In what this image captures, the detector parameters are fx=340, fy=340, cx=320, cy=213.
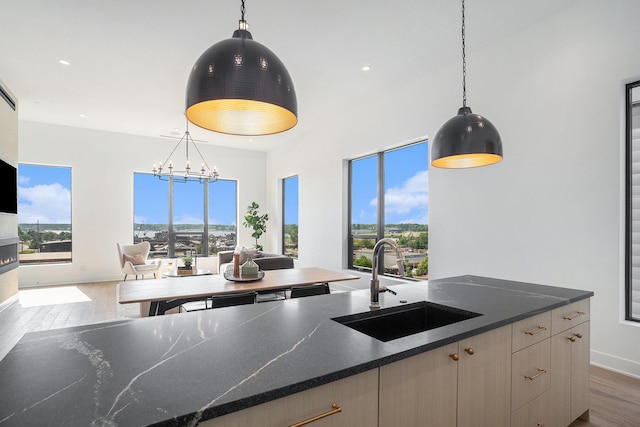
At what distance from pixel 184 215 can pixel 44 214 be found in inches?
102

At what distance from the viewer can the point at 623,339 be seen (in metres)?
2.71

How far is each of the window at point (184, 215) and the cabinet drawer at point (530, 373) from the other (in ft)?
24.8

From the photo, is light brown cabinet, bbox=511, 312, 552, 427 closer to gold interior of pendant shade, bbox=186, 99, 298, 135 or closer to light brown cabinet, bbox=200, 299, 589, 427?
light brown cabinet, bbox=200, 299, 589, 427

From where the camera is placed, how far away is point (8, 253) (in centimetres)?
470

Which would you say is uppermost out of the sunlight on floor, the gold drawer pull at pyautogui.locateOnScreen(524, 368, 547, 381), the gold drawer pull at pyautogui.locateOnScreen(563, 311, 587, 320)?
the gold drawer pull at pyautogui.locateOnScreen(563, 311, 587, 320)

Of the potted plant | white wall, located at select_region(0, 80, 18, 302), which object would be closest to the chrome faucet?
white wall, located at select_region(0, 80, 18, 302)

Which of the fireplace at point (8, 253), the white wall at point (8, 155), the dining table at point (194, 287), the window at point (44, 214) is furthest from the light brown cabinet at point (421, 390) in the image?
the window at point (44, 214)

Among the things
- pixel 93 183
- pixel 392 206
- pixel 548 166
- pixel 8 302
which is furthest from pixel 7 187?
pixel 548 166

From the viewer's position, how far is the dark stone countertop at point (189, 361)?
2.55 feet

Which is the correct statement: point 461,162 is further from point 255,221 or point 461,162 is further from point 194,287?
point 255,221

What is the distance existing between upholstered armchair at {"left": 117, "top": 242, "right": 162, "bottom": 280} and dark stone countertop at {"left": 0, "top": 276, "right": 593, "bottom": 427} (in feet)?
18.6

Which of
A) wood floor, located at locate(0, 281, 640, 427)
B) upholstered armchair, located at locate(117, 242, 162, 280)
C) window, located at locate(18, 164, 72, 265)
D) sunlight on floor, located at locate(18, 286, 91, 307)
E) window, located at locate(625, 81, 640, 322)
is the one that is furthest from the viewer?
window, located at locate(18, 164, 72, 265)

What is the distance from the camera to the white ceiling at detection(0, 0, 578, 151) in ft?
9.93

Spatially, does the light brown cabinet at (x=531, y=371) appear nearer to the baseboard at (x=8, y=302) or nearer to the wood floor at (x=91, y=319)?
the wood floor at (x=91, y=319)
